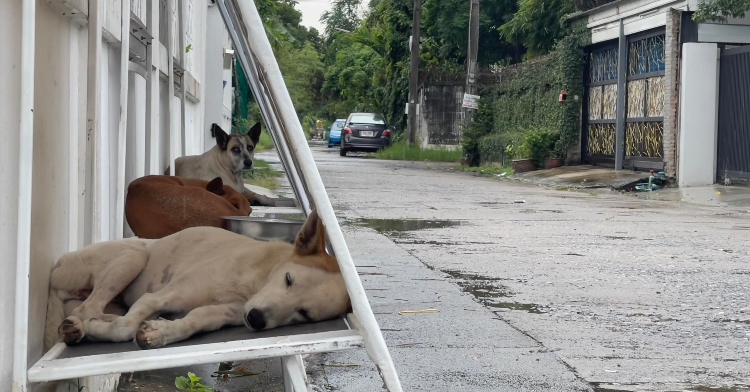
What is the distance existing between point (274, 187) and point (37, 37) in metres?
13.7

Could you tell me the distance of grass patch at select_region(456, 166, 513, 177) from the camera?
83.8 ft

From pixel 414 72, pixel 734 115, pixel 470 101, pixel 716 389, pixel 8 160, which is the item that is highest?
pixel 414 72

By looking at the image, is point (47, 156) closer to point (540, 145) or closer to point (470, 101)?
point (540, 145)


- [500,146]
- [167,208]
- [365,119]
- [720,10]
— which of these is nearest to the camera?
[167,208]

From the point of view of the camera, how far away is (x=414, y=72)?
37.4 m

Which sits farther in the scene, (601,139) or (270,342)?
(601,139)

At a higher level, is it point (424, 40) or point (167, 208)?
point (424, 40)

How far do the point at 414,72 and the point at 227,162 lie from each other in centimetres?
2879

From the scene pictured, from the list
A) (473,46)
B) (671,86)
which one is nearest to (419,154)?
(473,46)

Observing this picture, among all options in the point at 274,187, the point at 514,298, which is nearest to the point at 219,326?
the point at 514,298

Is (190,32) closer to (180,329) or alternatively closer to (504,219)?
(504,219)

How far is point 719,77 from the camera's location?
18719 millimetres

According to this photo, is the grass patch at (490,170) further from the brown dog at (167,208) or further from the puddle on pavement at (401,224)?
the brown dog at (167,208)

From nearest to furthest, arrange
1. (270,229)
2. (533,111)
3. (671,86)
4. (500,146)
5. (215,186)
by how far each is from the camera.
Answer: (270,229) < (215,186) < (671,86) < (533,111) < (500,146)
